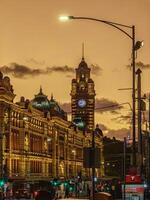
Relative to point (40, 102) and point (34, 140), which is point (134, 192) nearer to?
point (34, 140)

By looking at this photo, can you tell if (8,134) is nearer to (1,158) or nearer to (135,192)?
(1,158)

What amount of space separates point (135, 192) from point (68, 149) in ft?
512

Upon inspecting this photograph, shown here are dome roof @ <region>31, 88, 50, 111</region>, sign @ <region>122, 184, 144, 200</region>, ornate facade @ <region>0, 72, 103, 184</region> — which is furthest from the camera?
dome roof @ <region>31, 88, 50, 111</region>

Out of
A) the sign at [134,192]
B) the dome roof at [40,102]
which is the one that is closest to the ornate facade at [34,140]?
the dome roof at [40,102]

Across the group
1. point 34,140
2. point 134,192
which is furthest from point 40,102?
point 134,192

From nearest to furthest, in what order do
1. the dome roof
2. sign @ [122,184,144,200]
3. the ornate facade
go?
sign @ [122,184,144,200], the ornate facade, the dome roof

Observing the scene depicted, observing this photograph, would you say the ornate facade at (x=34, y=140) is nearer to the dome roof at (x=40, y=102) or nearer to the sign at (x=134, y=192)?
the dome roof at (x=40, y=102)

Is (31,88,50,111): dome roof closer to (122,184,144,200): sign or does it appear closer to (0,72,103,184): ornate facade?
(0,72,103,184): ornate facade

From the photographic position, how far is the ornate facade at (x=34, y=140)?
117688mm

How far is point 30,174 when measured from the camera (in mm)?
136000

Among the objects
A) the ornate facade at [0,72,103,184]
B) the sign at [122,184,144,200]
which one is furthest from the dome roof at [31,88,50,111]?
the sign at [122,184,144,200]

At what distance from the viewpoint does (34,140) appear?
5566 inches

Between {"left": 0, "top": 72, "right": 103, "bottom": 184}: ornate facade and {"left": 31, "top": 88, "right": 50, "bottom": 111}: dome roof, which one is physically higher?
{"left": 31, "top": 88, "right": 50, "bottom": 111}: dome roof

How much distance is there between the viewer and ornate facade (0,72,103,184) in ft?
386
